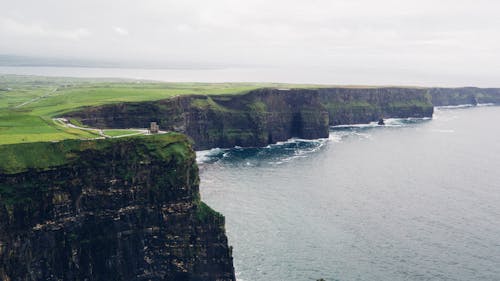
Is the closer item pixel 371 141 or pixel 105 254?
pixel 105 254

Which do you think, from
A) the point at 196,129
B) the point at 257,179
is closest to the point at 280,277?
the point at 257,179

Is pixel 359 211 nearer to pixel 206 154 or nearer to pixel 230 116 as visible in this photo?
pixel 206 154

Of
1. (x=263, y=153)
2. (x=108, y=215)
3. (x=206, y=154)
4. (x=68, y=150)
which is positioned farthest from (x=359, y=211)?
(x=206, y=154)

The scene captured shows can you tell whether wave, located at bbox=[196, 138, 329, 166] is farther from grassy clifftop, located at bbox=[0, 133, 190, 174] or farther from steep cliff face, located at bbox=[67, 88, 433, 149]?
grassy clifftop, located at bbox=[0, 133, 190, 174]

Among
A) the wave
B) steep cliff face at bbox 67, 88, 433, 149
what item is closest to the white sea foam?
the wave

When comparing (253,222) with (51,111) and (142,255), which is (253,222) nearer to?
(142,255)

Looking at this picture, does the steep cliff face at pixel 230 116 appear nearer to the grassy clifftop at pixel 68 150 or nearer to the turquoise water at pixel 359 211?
the turquoise water at pixel 359 211
